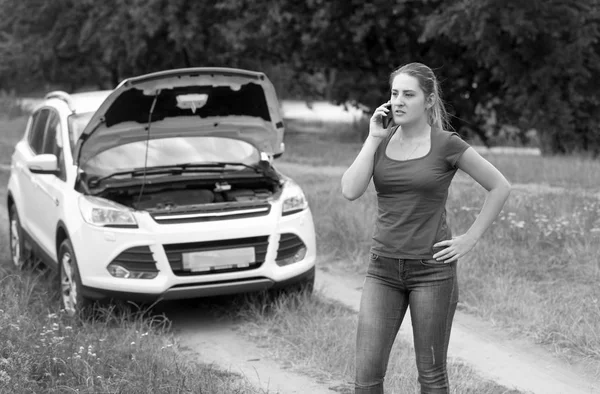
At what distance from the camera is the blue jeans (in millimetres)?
3816

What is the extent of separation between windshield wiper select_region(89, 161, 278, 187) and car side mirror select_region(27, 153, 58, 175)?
40 cm

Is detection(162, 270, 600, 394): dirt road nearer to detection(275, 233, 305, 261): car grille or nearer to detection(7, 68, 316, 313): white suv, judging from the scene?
detection(7, 68, 316, 313): white suv

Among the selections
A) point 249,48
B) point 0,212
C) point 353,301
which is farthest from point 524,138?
point 353,301

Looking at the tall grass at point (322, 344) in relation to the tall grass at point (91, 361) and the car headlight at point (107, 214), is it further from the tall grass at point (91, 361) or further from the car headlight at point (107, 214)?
the car headlight at point (107, 214)

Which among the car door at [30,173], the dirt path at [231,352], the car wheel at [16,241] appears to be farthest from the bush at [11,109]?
the dirt path at [231,352]

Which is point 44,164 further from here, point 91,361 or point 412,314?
point 412,314

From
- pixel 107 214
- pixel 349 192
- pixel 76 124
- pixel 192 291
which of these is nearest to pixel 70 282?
pixel 107 214

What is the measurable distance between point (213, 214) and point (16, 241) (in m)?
2.99

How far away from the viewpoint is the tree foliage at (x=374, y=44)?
1590 cm

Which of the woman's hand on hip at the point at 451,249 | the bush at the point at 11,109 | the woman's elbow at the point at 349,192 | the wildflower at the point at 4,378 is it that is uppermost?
the woman's elbow at the point at 349,192

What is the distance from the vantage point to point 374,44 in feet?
68.9

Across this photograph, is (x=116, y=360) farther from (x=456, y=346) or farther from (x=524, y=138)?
(x=524, y=138)

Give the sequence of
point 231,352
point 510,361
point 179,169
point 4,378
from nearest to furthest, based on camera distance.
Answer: point 4,378, point 510,361, point 231,352, point 179,169

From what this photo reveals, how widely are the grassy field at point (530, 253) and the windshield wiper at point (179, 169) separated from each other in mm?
1502
